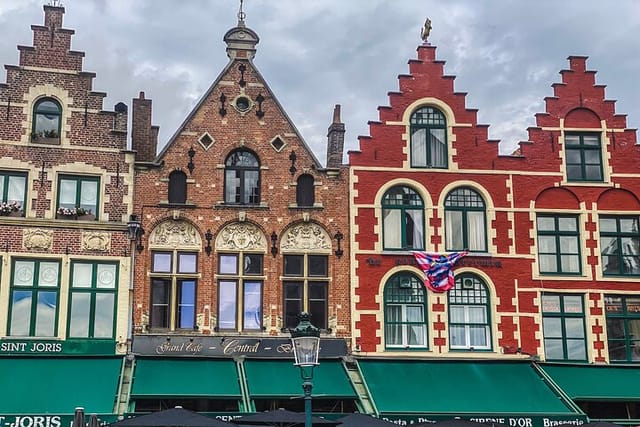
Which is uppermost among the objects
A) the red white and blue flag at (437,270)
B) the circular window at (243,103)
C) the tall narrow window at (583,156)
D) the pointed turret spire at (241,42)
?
the pointed turret spire at (241,42)

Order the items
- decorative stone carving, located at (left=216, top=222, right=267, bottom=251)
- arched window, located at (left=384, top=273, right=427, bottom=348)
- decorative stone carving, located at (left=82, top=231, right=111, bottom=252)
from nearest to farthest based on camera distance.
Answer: decorative stone carving, located at (left=82, top=231, right=111, bottom=252), decorative stone carving, located at (left=216, top=222, right=267, bottom=251), arched window, located at (left=384, top=273, right=427, bottom=348)

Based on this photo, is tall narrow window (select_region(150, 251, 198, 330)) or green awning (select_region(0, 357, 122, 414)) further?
tall narrow window (select_region(150, 251, 198, 330))

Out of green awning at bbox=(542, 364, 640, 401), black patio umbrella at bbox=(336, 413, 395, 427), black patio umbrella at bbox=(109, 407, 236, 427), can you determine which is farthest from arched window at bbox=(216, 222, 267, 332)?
green awning at bbox=(542, 364, 640, 401)

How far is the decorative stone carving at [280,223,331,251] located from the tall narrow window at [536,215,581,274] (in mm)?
5871

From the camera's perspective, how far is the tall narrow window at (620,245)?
25609mm

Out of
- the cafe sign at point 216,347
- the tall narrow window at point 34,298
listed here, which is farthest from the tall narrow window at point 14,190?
the cafe sign at point 216,347

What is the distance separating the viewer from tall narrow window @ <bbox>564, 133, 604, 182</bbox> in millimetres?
26141

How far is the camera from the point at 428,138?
25828mm

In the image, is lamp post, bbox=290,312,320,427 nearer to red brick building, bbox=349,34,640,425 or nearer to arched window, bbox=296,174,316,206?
red brick building, bbox=349,34,640,425

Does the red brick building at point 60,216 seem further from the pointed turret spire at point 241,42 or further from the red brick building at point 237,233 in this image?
the pointed turret spire at point 241,42

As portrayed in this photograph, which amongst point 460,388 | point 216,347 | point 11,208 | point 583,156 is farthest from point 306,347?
point 583,156

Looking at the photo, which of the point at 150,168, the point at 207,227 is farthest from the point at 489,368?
the point at 150,168

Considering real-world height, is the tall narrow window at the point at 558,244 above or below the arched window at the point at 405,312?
above

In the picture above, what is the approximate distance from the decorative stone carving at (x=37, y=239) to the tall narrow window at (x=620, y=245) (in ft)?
47.6
